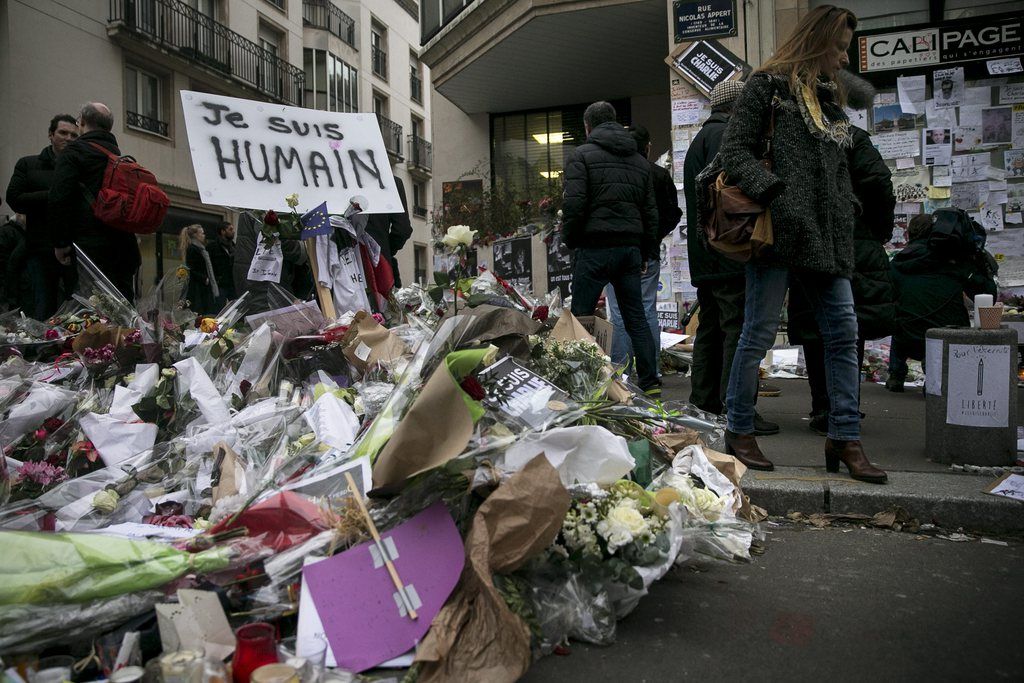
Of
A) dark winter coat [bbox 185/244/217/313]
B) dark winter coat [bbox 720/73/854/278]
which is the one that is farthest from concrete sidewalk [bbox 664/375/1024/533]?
dark winter coat [bbox 185/244/217/313]

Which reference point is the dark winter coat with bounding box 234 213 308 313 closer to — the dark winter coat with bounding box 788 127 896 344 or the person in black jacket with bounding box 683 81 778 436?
the person in black jacket with bounding box 683 81 778 436

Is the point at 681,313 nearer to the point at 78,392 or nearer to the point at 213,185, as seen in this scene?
the point at 213,185

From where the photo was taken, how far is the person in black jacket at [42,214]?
5391 millimetres

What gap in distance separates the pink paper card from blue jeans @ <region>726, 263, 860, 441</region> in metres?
1.84

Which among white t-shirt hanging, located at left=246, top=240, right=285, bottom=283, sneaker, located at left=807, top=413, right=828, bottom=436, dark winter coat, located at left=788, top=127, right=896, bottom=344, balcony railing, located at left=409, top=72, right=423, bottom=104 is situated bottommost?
sneaker, located at left=807, top=413, right=828, bottom=436

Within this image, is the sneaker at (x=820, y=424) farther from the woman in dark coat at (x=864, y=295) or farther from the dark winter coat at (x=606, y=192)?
the dark winter coat at (x=606, y=192)

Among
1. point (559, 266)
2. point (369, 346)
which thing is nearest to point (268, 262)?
point (369, 346)

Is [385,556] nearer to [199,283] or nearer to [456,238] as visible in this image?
[456,238]

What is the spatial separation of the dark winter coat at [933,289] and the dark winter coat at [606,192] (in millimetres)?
2164

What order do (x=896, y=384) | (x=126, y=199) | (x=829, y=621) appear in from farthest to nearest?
(x=896, y=384), (x=126, y=199), (x=829, y=621)

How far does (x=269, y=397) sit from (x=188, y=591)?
1.74 m

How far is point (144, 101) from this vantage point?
716 inches

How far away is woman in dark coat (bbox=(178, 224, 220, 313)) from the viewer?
28.6 ft

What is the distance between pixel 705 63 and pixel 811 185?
4950 millimetres
